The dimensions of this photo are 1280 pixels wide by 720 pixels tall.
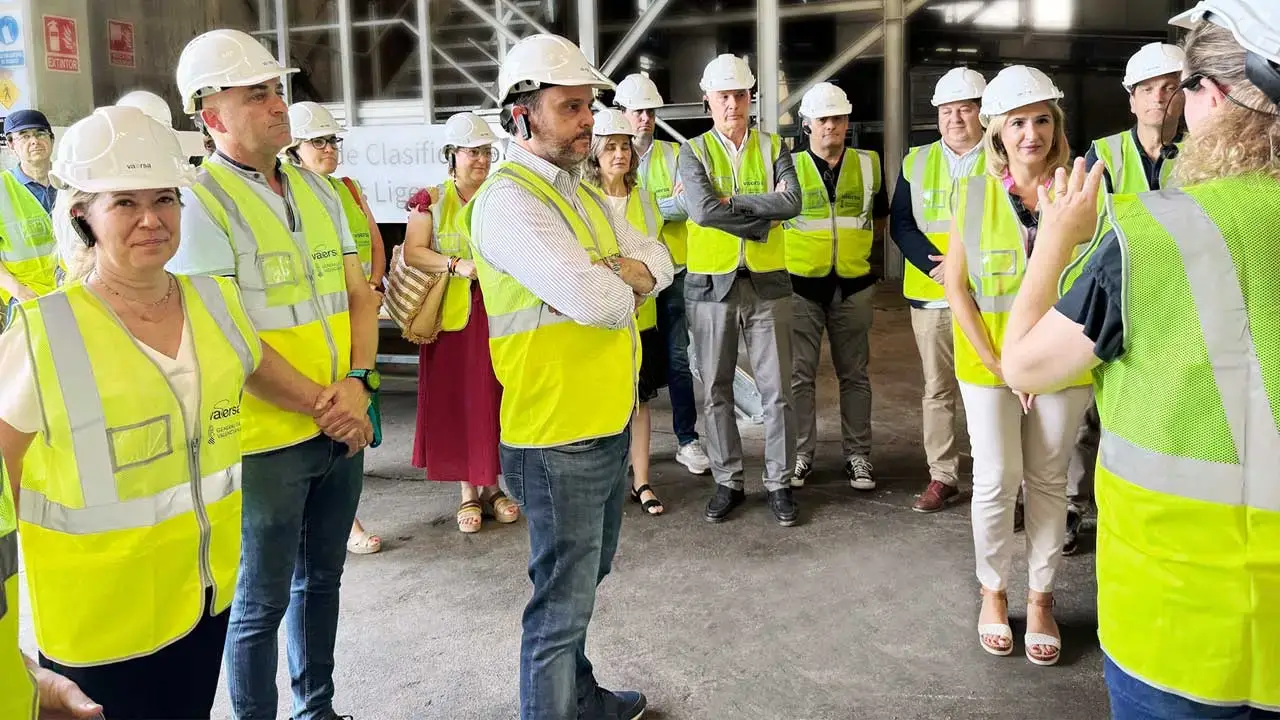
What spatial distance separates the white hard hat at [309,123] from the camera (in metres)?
4.59

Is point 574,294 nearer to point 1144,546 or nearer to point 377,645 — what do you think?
point 1144,546

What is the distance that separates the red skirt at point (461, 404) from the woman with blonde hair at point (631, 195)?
689mm

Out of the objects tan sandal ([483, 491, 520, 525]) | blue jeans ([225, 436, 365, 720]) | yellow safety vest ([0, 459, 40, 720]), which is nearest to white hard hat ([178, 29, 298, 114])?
blue jeans ([225, 436, 365, 720])

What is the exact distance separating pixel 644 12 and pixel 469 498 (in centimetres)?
574

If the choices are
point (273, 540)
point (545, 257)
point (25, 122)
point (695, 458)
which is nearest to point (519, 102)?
point (545, 257)

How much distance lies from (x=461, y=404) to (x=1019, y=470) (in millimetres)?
2505

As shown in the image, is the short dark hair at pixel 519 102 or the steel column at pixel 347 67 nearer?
the short dark hair at pixel 519 102

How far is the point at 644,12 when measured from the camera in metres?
8.94

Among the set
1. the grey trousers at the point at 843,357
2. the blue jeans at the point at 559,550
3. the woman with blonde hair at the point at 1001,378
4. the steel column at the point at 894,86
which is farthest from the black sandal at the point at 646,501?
the steel column at the point at 894,86

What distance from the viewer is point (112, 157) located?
1803 millimetres

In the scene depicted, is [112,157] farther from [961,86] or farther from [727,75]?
[961,86]

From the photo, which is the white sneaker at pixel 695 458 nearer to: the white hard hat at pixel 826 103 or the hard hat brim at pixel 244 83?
the white hard hat at pixel 826 103

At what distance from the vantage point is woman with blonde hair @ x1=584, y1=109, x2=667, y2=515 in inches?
184

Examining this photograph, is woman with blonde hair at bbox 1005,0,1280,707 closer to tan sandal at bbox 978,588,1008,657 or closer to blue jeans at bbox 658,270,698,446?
tan sandal at bbox 978,588,1008,657
